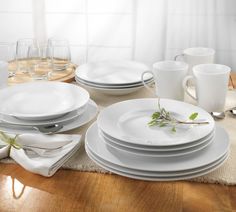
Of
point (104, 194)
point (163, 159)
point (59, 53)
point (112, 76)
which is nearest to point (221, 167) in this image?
point (163, 159)

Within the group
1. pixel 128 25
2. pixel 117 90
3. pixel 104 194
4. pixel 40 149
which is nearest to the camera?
pixel 104 194

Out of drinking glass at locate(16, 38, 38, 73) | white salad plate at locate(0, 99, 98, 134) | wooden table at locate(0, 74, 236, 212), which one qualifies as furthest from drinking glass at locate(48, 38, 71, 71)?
wooden table at locate(0, 74, 236, 212)

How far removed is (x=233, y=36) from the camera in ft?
8.09

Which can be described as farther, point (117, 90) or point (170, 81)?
point (117, 90)

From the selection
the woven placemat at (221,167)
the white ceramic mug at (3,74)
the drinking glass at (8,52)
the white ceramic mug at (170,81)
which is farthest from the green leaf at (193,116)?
the drinking glass at (8,52)

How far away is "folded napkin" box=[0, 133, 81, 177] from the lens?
39.0 inches

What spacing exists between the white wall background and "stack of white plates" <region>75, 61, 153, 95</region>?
90cm

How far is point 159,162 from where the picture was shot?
0.97 metres

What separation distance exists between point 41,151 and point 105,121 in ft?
0.56

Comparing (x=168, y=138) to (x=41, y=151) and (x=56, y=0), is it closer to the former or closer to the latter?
(x=41, y=151)

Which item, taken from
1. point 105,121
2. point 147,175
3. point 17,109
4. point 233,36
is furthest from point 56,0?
point 147,175

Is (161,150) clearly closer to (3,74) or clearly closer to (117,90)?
(117,90)

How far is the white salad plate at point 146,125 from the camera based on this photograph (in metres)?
1.01

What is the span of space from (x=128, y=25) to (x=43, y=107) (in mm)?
1444
